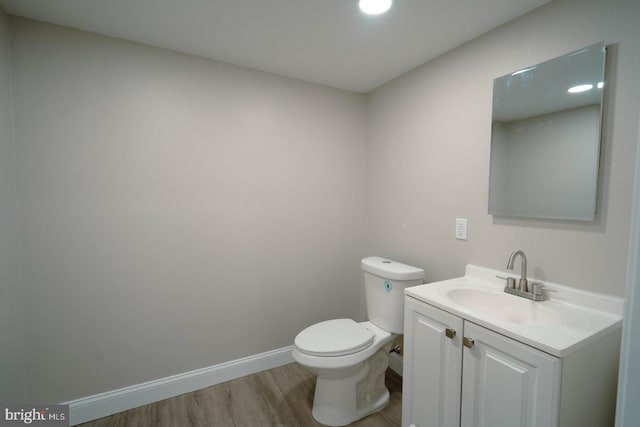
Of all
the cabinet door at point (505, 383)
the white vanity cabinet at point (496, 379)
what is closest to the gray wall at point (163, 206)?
the white vanity cabinet at point (496, 379)

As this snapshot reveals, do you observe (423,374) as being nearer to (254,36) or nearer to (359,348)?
(359,348)

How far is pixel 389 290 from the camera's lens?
1884mm

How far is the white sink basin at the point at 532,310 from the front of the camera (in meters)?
0.99

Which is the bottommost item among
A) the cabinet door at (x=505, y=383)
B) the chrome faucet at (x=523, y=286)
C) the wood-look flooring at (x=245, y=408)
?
the wood-look flooring at (x=245, y=408)

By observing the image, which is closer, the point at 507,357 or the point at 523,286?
the point at 507,357

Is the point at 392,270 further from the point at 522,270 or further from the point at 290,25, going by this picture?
the point at 290,25

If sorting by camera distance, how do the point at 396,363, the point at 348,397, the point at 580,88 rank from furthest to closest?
the point at 396,363, the point at 348,397, the point at 580,88

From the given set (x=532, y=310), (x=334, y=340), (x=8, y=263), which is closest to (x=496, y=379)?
(x=532, y=310)

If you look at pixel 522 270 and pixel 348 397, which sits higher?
pixel 522 270

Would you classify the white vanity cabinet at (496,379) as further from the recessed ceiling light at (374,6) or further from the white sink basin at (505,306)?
the recessed ceiling light at (374,6)

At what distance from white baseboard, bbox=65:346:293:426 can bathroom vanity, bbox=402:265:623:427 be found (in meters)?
1.13

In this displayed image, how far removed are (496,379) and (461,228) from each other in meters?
0.87

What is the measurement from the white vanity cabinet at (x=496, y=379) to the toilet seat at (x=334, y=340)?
1.10ft

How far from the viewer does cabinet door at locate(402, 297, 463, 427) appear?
1238 millimetres
